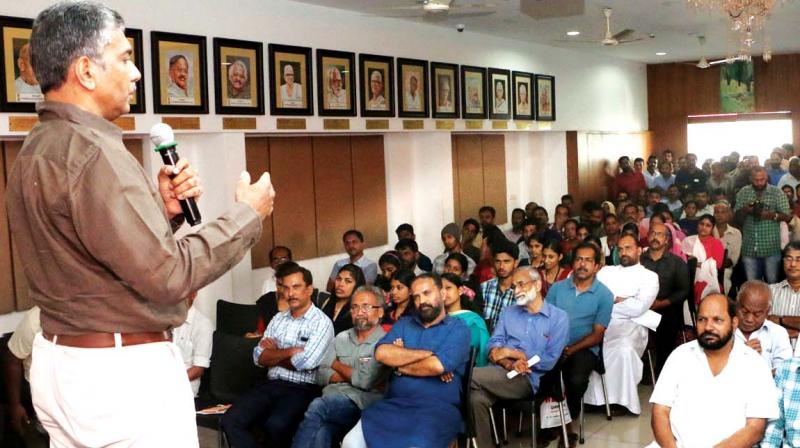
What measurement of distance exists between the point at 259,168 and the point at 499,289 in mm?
3163

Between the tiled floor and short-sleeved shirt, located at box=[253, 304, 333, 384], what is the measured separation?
60 cm

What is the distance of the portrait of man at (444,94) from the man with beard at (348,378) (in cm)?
588

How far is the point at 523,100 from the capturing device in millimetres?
12773

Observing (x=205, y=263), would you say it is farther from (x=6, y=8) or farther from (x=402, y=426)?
(x=6, y=8)

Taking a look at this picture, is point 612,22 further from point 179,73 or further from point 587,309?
point 587,309

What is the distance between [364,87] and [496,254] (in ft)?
10.7

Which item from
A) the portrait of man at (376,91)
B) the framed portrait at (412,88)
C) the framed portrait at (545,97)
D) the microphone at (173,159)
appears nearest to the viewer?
the microphone at (173,159)

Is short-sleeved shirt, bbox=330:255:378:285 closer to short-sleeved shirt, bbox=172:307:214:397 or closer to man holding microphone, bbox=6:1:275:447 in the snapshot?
short-sleeved shirt, bbox=172:307:214:397

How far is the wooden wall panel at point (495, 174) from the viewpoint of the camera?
12883 millimetres

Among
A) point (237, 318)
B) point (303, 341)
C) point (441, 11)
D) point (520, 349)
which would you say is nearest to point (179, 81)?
point (237, 318)

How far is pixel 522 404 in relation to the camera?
5289 millimetres

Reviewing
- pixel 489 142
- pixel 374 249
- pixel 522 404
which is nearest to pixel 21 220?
pixel 522 404

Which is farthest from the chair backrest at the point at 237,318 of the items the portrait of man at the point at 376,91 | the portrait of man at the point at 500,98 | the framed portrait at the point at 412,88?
the portrait of man at the point at 500,98

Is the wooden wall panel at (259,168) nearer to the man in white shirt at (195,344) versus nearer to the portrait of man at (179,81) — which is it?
the portrait of man at (179,81)
